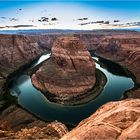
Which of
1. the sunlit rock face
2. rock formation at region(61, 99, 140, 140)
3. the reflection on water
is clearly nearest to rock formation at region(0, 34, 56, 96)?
the reflection on water

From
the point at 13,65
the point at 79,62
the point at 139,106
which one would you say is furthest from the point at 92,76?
the point at 139,106

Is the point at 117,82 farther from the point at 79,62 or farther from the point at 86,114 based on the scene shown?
the point at 86,114

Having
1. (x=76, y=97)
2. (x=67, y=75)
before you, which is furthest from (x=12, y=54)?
(x=76, y=97)

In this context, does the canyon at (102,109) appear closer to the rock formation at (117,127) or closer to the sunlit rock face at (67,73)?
the rock formation at (117,127)

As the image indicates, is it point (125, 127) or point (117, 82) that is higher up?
point (125, 127)

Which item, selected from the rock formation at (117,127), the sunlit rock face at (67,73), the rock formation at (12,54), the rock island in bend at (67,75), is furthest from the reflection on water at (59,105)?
the rock formation at (117,127)

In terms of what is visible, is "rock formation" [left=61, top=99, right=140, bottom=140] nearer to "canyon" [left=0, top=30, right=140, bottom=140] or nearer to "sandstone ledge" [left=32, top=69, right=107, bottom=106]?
"canyon" [left=0, top=30, right=140, bottom=140]
